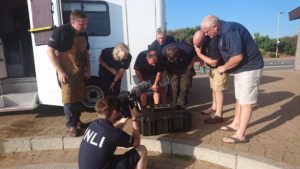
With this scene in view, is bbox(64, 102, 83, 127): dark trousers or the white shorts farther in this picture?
bbox(64, 102, 83, 127): dark trousers

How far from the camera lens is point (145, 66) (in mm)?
5191

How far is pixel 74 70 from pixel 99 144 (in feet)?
5.97

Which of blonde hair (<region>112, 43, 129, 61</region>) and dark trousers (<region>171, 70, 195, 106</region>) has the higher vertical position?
blonde hair (<region>112, 43, 129, 61</region>)

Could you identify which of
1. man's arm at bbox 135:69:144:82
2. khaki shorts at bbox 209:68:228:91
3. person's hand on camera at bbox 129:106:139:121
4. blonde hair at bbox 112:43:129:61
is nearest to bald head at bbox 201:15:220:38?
khaki shorts at bbox 209:68:228:91

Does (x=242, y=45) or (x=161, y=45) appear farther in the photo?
(x=161, y=45)

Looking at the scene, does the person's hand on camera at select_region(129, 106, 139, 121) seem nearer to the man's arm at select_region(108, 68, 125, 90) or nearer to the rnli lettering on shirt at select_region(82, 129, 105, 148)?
the rnli lettering on shirt at select_region(82, 129, 105, 148)

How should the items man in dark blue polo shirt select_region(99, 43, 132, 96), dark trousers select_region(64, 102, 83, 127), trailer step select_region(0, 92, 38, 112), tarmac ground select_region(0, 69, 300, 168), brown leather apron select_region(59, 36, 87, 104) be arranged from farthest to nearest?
1. trailer step select_region(0, 92, 38, 112)
2. man in dark blue polo shirt select_region(99, 43, 132, 96)
3. dark trousers select_region(64, 102, 83, 127)
4. brown leather apron select_region(59, 36, 87, 104)
5. tarmac ground select_region(0, 69, 300, 168)

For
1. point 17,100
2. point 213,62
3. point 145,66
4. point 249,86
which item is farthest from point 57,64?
point 249,86

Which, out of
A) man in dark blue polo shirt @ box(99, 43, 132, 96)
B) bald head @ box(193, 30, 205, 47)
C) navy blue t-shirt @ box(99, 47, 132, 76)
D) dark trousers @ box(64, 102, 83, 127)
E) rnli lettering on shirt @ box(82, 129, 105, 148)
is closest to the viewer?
rnli lettering on shirt @ box(82, 129, 105, 148)

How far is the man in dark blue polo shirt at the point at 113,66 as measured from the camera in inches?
190

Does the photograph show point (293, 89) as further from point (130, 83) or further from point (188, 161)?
point (188, 161)

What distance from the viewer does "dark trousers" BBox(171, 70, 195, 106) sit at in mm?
5520

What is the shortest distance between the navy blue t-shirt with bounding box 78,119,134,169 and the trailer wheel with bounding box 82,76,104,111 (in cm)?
272

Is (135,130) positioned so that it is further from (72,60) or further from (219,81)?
(219,81)
